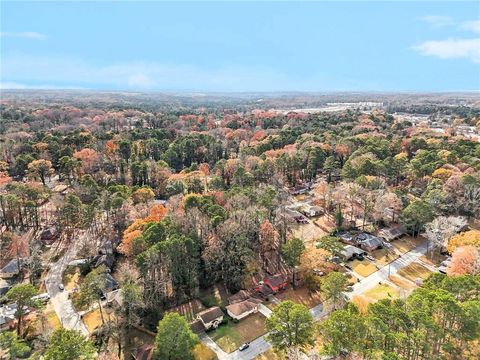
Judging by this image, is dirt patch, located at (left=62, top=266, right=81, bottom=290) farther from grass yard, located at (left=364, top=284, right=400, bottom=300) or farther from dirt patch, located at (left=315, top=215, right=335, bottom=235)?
dirt patch, located at (left=315, top=215, right=335, bottom=235)

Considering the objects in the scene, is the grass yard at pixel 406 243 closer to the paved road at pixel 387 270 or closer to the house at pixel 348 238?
the paved road at pixel 387 270

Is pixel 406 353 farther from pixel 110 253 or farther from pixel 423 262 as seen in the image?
pixel 110 253

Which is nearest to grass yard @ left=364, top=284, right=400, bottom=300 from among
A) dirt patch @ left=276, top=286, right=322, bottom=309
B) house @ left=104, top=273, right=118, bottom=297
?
dirt patch @ left=276, top=286, right=322, bottom=309

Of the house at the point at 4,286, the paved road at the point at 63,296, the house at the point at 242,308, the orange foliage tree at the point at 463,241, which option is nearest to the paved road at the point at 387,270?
the orange foliage tree at the point at 463,241

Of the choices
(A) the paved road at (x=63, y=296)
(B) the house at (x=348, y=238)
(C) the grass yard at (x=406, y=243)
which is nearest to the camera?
(A) the paved road at (x=63, y=296)

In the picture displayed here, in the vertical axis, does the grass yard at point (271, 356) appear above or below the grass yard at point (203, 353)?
above

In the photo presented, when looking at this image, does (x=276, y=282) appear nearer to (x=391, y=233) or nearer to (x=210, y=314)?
(x=210, y=314)

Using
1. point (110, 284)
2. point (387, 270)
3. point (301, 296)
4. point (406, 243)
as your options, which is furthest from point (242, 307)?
point (406, 243)
